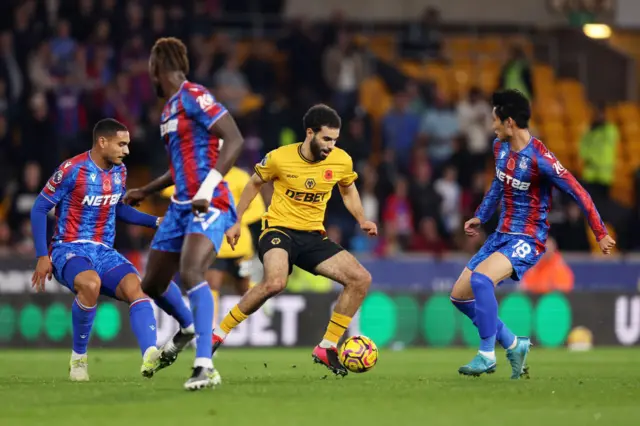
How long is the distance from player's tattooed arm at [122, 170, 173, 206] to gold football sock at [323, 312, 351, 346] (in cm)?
190

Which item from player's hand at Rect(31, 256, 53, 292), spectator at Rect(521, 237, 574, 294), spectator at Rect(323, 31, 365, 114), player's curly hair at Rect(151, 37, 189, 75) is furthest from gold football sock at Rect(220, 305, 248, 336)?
spectator at Rect(323, 31, 365, 114)

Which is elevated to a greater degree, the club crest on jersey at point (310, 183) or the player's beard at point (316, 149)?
the player's beard at point (316, 149)

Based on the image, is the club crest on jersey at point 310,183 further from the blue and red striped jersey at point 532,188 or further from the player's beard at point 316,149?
the blue and red striped jersey at point 532,188

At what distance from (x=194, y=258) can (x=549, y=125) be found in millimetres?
16526

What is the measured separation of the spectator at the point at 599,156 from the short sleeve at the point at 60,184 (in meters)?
13.7

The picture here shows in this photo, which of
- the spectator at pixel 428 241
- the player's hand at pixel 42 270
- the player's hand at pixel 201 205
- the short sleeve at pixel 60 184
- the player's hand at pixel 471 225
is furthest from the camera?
the spectator at pixel 428 241

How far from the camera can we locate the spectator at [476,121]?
2198 cm

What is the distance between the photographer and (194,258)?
866 cm

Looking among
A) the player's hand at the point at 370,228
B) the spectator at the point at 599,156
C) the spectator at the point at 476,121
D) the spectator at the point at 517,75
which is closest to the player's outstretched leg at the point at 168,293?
the player's hand at the point at 370,228

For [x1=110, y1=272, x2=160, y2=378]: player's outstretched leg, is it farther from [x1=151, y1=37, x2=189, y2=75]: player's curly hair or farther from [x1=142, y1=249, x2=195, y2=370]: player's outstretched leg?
[x1=151, y1=37, x2=189, y2=75]: player's curly hair

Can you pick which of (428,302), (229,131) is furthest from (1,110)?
(229,131)

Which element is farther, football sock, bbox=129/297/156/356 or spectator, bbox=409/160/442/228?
spectator, bbox=409/160/442/228

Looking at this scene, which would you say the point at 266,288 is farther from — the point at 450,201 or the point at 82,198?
the point at 450,201

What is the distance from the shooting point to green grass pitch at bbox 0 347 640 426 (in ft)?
24.2
